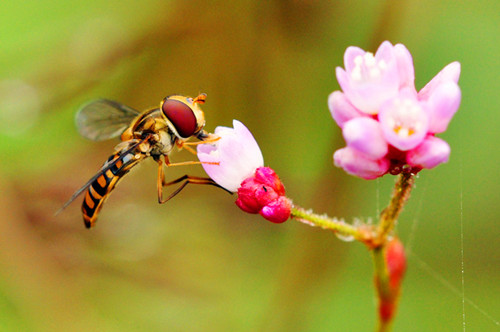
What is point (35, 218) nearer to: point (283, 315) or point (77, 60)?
point (77, 60)

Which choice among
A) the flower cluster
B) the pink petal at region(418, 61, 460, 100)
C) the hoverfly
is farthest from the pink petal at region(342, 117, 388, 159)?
the hoverfly

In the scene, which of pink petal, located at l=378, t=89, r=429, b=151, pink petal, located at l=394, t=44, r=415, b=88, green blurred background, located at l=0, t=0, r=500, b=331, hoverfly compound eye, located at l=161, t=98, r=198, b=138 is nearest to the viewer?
pink petal, located at l=378, t=89, r=429, b=151

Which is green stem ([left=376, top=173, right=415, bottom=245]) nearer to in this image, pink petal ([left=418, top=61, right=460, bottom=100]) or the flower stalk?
the flower stalk

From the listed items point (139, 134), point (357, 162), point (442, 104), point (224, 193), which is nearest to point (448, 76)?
point (442, 104)

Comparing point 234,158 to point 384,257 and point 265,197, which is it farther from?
point 384,257

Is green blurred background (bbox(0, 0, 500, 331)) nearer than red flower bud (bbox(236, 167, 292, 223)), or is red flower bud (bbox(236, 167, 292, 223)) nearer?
red flower bud (bbox(236, 167, 292, 223))

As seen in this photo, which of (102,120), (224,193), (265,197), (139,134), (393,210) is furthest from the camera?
→ (224,193)

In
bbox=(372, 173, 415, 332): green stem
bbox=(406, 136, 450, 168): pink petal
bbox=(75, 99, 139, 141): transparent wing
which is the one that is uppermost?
bbox=(406, 136, 450, 168): pink petal

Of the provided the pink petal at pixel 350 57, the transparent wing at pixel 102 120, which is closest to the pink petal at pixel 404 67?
the pink petal at pixel 350 57
